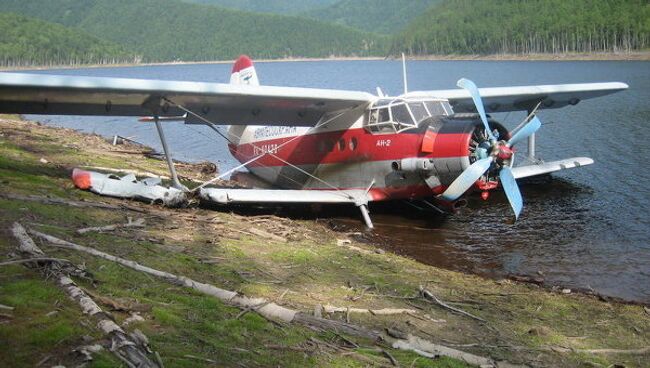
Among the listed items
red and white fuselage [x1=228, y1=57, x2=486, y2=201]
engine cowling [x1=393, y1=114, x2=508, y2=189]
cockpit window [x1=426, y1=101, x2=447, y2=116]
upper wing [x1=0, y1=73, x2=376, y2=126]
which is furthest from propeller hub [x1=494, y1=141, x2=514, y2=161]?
upper wing [x1=0, y1=73, x2=376, y2=126]

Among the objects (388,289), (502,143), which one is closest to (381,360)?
(388,289)

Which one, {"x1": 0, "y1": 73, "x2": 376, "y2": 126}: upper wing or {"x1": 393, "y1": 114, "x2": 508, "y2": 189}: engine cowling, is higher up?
{"x1": 0, "y1": 73, "x2": 376, "y2": 126}: upper wing

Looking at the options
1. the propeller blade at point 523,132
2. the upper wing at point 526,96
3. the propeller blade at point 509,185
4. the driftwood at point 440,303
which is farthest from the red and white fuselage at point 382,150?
the driftwood at point 440,303

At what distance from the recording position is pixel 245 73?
63.3ft

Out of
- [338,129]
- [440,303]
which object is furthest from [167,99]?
[440,303]

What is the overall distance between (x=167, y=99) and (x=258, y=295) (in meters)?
6.48

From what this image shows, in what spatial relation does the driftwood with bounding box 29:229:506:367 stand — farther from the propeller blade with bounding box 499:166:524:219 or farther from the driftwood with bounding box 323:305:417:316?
the propeller blade with bounding box 499:166:524:219

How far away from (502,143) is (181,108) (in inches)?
256

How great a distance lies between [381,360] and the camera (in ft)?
18.0

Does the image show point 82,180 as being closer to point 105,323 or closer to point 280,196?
point 280,196

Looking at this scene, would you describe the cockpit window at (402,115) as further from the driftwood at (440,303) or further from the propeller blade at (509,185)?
the driftwood at (440,303)

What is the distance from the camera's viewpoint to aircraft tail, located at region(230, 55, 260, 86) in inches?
754

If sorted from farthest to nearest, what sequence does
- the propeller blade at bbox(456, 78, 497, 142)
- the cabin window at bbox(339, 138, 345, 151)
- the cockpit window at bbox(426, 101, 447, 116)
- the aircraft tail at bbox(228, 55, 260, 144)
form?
the aircraft tail at bbox(228, 55, 260, 144) → the cabin window at bbox(339, 138, 345, 151) → the cockpit window at bbox(426, 101, 447, 116) → the propeller blade at bbox(456, 78, 497, 142)

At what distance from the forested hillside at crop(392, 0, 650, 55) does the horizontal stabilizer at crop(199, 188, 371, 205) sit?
103m
